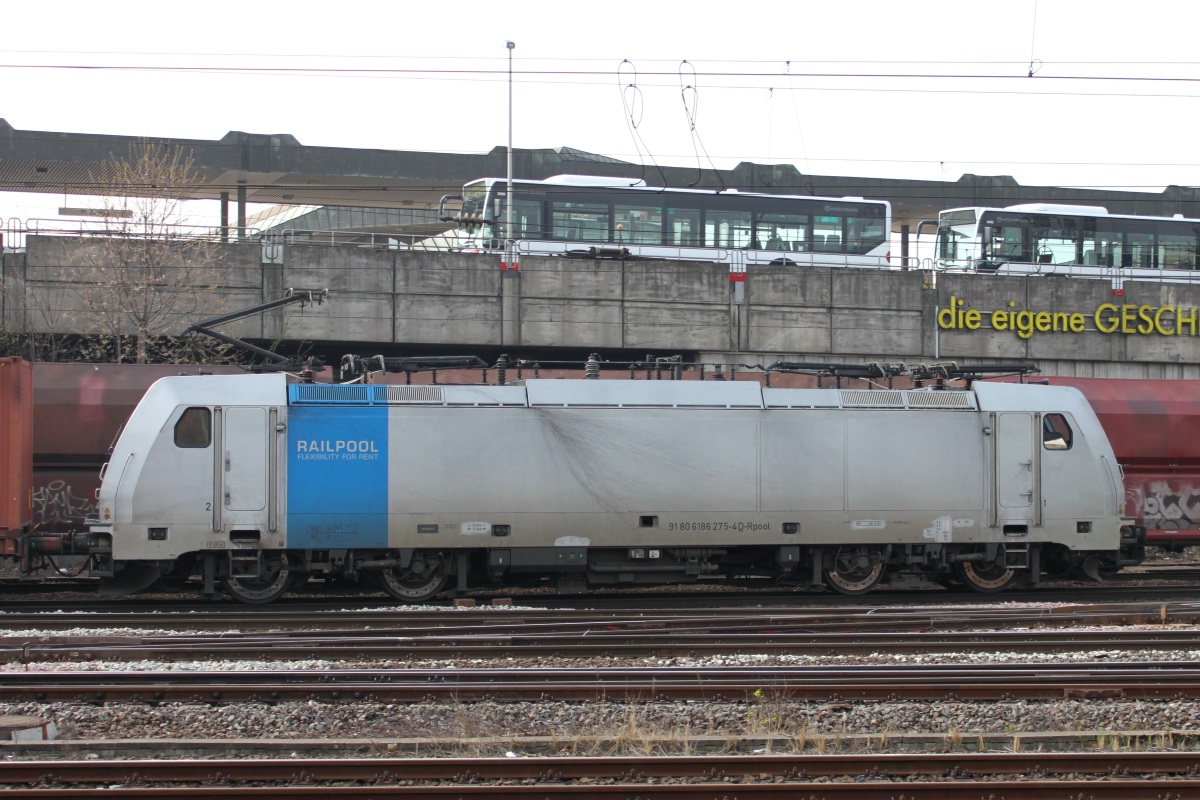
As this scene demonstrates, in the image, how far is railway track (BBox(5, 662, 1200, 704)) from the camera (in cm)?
891

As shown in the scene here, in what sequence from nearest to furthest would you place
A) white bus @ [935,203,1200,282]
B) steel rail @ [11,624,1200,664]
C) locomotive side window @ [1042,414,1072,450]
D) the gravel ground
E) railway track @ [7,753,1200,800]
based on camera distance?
1. railway track @ [7,753,1200,800]
2. the gravel ground
3. steel rail @ [11,624,1200,664]
4. locomotive side window @ [1042,414,1072,450]
5. white bus @ [935,203,1200,282]

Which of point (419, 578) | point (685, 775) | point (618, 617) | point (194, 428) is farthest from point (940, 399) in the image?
point (194, 428)

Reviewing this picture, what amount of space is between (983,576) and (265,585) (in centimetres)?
1067

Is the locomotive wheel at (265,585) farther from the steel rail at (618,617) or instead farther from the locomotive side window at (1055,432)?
the locomotive side window at (1055,432)

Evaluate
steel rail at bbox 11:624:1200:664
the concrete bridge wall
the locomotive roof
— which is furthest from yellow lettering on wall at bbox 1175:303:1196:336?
steel rail at bbox 11:624:1200:664

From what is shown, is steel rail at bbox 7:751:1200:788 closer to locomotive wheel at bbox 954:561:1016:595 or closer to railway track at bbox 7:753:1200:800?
railway track at bbox 7:753:1200:800

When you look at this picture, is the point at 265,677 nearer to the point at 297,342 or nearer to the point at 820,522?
the point at 820,522

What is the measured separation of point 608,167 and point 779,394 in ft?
109

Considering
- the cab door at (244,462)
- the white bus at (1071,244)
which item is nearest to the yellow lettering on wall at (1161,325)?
the white bus at (1071,244)

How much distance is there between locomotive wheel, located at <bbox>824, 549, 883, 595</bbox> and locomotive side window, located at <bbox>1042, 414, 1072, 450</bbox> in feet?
10.2

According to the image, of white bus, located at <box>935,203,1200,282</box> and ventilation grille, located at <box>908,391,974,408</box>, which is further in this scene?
white bus, located at <box>935,203,1200,282</box>

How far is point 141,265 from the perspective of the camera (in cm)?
2617

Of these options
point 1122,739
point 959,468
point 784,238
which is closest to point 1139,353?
point 784,238

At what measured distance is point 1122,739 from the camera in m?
7.75
